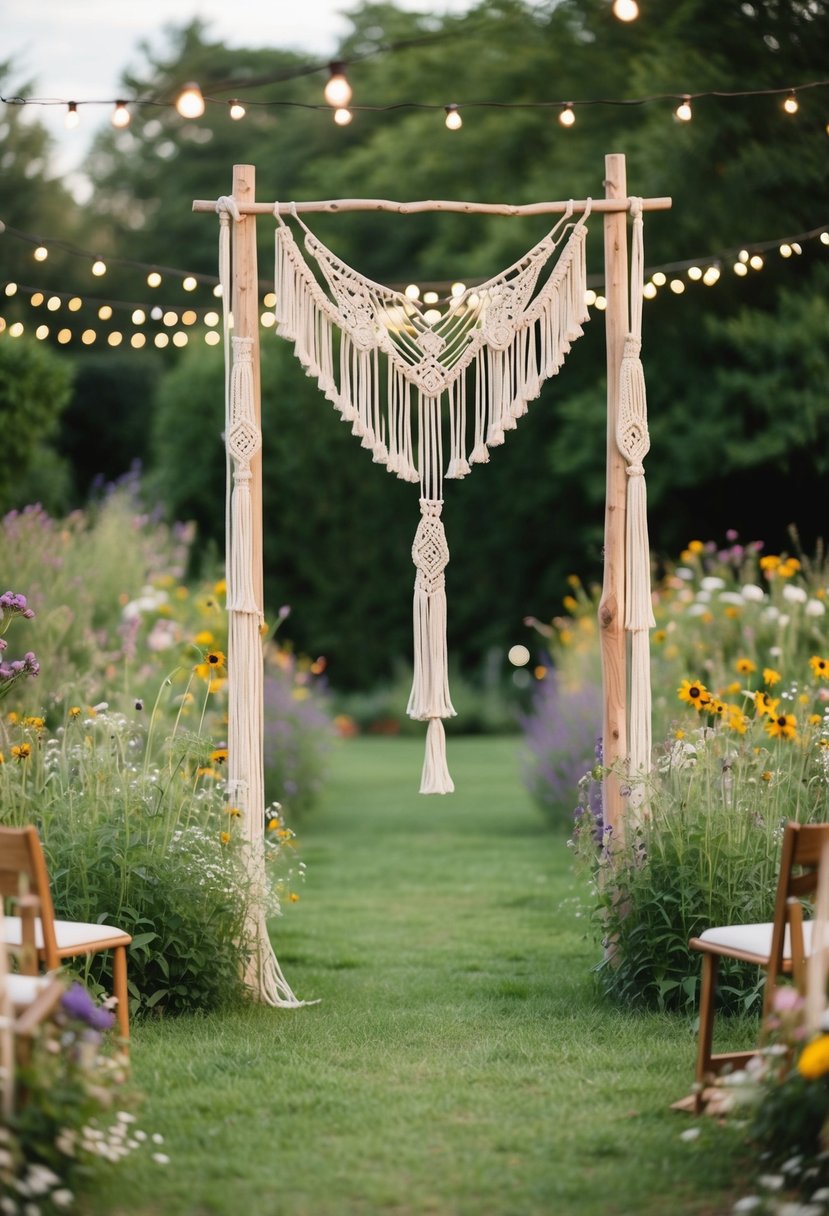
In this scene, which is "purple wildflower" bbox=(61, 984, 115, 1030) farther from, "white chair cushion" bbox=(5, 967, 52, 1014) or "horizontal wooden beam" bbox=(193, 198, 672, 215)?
"horizontal wooden beam" bbox=(193, 198, 672, 215)

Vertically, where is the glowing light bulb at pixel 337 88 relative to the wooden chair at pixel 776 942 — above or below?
above

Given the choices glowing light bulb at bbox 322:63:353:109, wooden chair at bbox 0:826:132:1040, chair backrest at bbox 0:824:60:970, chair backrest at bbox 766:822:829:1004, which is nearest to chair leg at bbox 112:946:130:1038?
wooden chair at bbox 0:826:132:1040

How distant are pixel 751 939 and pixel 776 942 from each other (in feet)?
0.65

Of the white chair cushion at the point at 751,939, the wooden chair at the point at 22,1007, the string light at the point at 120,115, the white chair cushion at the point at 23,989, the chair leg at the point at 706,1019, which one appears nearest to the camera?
the wooden chair at the point at 22,1007

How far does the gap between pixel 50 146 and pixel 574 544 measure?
966cm

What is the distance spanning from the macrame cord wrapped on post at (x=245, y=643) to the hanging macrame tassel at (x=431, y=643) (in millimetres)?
528

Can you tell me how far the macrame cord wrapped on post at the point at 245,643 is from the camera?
4.66 metres

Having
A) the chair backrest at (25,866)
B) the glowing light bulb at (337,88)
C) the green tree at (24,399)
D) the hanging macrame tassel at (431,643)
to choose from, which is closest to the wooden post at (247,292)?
the glowing light bulb at (337,88)

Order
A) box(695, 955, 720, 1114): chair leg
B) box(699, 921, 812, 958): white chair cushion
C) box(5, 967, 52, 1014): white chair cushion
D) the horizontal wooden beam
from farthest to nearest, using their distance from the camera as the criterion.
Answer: the horizontal wooden beam
box(695, 955, 720, 1114): chair leg
box(699, 921, 812, 958): white chair cushion
box(5, 967, 52, 1014): white chair cushion

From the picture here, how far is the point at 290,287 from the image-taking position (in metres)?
4.73

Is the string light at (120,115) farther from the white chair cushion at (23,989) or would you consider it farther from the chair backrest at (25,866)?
the white chair cushion at (23,989)

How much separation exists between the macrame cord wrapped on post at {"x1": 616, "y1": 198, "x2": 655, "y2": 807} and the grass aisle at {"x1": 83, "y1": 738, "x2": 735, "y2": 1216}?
2.87ft

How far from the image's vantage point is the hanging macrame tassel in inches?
188

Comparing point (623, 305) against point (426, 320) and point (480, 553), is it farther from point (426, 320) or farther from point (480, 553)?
point (480, 553)
